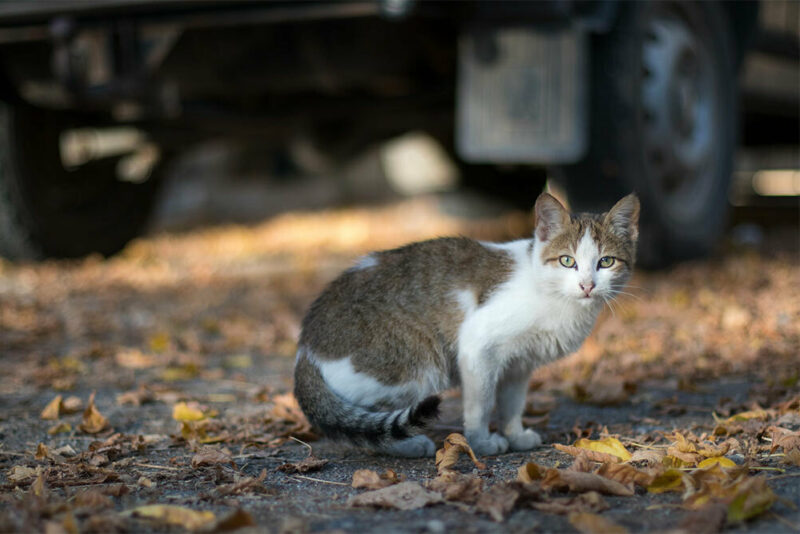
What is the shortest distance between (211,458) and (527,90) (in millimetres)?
2456

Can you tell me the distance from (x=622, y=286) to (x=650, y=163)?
2.15m

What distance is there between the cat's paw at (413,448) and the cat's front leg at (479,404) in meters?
0.13

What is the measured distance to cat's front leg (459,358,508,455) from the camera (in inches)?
102

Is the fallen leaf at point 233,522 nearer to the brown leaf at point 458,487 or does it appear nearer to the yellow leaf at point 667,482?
the brown leaf at point 458,487

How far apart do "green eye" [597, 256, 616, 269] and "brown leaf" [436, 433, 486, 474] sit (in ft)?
2.10

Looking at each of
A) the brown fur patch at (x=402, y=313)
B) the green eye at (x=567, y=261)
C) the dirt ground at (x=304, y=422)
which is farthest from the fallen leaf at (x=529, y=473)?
the green eye at (x=567, y=261)

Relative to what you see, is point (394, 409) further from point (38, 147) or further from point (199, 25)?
point (38, 147)

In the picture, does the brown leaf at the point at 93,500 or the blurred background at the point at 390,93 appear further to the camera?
the blurred background at the point at 390,93

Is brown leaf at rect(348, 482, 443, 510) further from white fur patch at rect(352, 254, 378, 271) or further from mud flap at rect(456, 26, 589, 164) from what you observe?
mud flap at rect(456, 26, 589, 164)

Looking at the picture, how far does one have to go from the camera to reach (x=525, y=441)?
267 cm

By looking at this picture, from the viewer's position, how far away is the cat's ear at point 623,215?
2654 mm

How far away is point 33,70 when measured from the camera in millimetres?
4980

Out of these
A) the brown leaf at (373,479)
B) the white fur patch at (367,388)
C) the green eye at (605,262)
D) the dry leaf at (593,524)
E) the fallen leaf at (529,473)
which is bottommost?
the brown leaf at (373,479)

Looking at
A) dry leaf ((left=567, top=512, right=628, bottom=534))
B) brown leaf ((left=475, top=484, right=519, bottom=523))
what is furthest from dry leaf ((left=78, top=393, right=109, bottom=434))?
dry leaf ((left=567, top=512, right=628, bottom=534))
